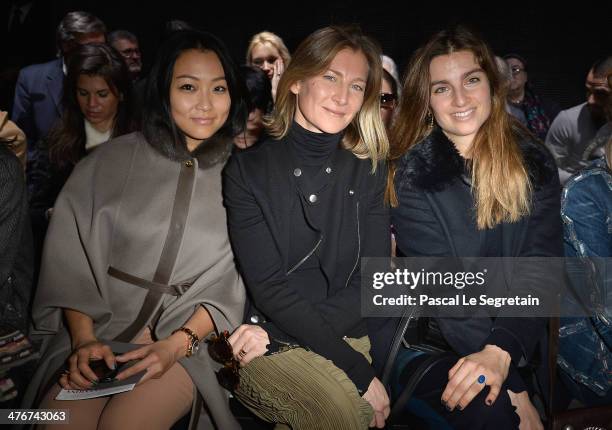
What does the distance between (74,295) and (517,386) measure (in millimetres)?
1603

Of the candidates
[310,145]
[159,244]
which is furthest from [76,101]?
[310,145]

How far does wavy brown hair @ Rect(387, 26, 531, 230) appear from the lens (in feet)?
6.55

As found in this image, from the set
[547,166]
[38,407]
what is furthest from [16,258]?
[547,166]

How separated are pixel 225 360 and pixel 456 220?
1.01m

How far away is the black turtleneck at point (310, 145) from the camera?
196 centimetres

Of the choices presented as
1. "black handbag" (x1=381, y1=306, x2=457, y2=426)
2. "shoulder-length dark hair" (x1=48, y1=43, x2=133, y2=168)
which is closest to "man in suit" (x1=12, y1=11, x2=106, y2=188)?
"shoulder-length dark hair" (x1=48, y1=43, x2=133, y2=168)

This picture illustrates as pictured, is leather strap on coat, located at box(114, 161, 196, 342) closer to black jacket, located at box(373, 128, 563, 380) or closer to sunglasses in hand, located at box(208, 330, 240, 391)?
sunglasses in hand, located at box(208, 330, 240, 391)

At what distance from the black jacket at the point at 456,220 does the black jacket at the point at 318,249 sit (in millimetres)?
110

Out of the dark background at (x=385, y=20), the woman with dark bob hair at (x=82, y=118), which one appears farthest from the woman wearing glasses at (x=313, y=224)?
the dark background at (x=385, y=20)

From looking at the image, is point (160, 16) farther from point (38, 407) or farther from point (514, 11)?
point (38, 407)

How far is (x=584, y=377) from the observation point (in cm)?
208

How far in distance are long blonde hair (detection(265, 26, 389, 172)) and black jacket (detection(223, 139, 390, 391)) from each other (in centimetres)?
6

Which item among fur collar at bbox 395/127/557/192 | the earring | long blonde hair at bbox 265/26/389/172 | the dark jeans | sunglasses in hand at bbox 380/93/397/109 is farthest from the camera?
sunglasses in hand at bbox 380/93/397/109

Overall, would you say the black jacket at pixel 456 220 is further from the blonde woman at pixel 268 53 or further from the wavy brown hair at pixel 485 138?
the blonde woman at pixel 268 53
